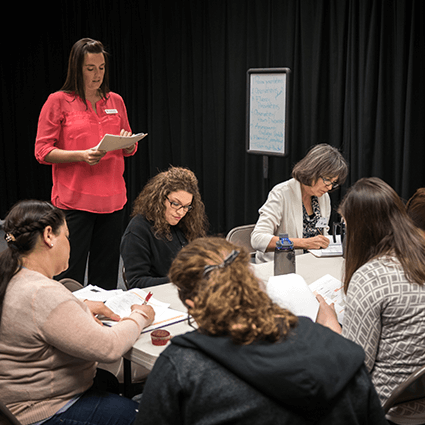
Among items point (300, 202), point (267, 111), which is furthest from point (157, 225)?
point (267, 111)

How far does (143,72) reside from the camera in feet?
19.9

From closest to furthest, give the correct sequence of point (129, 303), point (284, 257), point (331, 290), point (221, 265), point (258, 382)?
point (258, 382)
point (221, 265)
point (129, 303)
point (331, 290)
point (284, 257)

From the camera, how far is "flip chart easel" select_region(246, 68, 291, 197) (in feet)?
13.6

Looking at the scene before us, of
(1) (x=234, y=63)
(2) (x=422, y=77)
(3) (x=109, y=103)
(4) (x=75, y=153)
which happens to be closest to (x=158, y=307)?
(4) (x=75, y=153)

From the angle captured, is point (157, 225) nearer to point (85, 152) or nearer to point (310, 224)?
point (85, 152)

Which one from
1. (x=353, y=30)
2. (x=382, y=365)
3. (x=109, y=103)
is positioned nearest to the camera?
(x=382, y=365)

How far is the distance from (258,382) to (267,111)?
3433mm

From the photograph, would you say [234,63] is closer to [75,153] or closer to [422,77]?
[422,77]

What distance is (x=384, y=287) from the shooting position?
1590 millimetres

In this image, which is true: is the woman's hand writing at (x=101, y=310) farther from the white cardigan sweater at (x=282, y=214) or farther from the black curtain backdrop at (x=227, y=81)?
the black curtain backdrop at (x=227, y=81)

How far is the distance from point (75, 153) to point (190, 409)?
2271 mm

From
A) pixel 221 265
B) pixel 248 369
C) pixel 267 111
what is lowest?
pixel 248 369

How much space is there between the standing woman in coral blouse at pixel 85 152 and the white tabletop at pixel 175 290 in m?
1.08

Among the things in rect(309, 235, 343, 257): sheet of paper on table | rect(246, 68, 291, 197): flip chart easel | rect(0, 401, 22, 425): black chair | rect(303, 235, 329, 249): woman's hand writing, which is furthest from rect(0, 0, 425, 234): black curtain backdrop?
rect(0, 401, 22, 425): black chair
